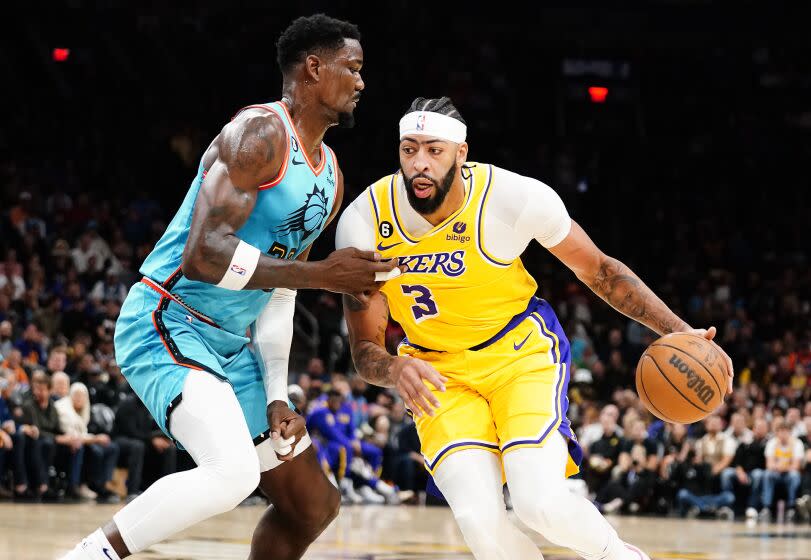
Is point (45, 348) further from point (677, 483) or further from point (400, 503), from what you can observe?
point (677, 483)

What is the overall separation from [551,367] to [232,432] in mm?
1484

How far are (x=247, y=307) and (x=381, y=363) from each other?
588mm

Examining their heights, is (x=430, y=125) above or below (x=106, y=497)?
above

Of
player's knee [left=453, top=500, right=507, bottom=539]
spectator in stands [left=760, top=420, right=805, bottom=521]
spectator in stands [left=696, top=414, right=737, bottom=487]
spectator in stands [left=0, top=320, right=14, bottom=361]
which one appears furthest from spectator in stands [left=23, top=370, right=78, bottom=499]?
player's knee [left=453, top=500, right=507, bottom=539]

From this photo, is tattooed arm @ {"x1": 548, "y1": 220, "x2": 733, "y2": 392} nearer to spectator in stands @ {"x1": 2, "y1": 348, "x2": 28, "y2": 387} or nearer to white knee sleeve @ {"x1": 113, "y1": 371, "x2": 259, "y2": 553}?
white knee sleeve @ {"x1": 113, "y1": 371, "x2": 259, "y2": 553}

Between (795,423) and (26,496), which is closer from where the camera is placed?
(26,496)

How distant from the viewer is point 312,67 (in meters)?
4.97

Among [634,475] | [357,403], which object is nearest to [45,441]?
[357,403]

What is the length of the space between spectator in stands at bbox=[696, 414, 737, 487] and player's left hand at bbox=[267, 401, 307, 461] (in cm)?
1128

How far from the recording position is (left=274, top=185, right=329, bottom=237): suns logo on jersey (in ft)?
15.6

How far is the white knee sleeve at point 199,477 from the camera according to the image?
14.1ft

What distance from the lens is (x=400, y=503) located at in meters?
15.3

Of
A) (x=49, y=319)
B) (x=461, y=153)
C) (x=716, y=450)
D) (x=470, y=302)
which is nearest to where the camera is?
(x=470, y=302)

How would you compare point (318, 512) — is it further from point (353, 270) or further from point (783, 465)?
point (783, 465)
